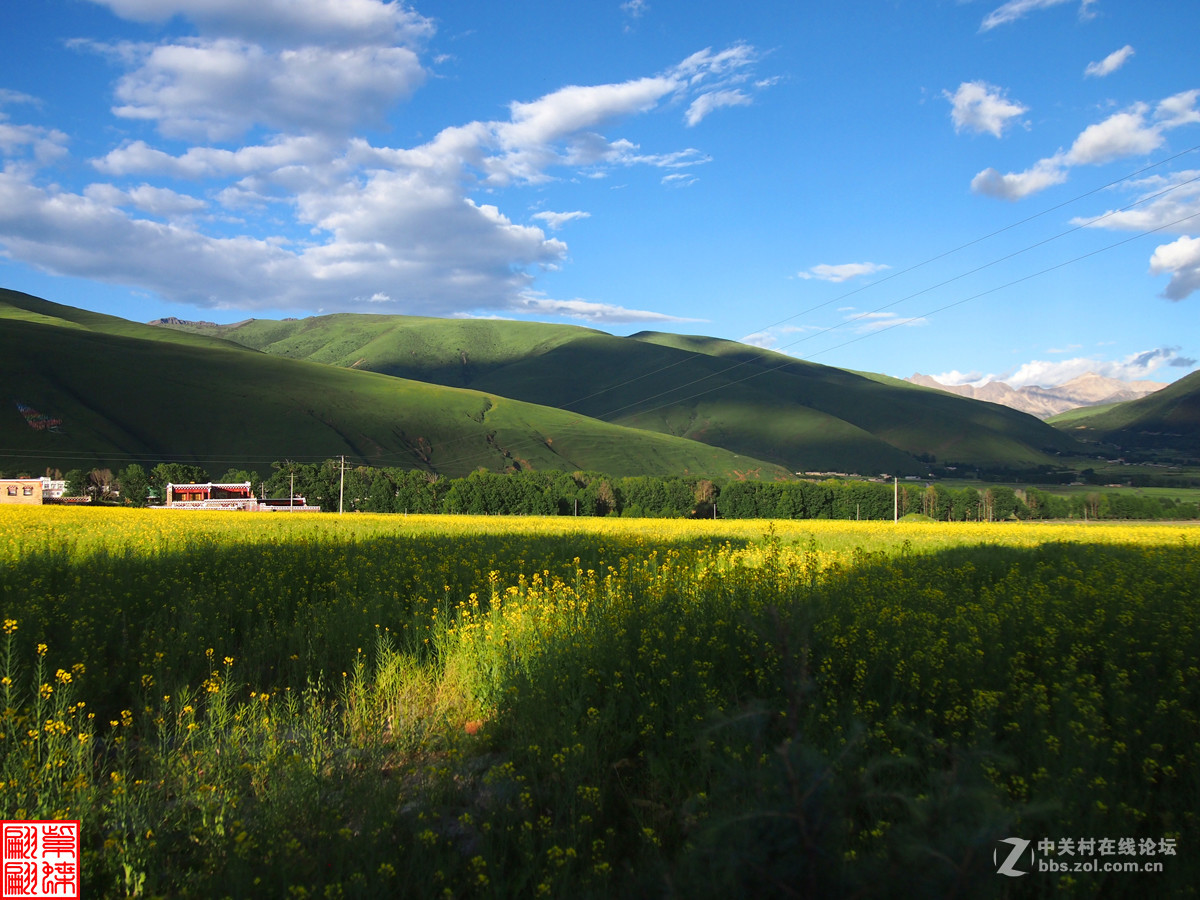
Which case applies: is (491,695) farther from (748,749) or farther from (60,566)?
(60,566)

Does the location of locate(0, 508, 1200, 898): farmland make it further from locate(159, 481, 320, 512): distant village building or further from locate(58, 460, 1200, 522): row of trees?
locate(159, 481, 320, 512): distant village building

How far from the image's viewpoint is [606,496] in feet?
424

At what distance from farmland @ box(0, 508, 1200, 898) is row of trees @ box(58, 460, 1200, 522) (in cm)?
10823

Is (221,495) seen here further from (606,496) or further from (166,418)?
(606,496)

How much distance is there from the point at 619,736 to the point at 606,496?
409 feet

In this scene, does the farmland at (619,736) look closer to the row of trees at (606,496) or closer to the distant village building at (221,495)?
the row of trees at (606,496)

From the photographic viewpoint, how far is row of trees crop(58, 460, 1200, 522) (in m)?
120

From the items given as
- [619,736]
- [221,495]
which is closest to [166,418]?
[221,495]

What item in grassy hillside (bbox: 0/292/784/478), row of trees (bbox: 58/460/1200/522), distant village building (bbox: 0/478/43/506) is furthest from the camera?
grassy hillside (bbox: 0/292/784/478)

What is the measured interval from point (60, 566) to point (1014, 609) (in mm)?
14293

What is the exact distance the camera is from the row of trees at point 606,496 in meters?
120

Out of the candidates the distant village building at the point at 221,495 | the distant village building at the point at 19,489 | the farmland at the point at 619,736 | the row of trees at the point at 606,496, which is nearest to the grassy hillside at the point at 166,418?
the row of trees at the point at 606,496

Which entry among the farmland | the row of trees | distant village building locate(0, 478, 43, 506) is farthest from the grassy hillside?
the farmland

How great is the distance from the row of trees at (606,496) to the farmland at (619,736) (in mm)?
108234
